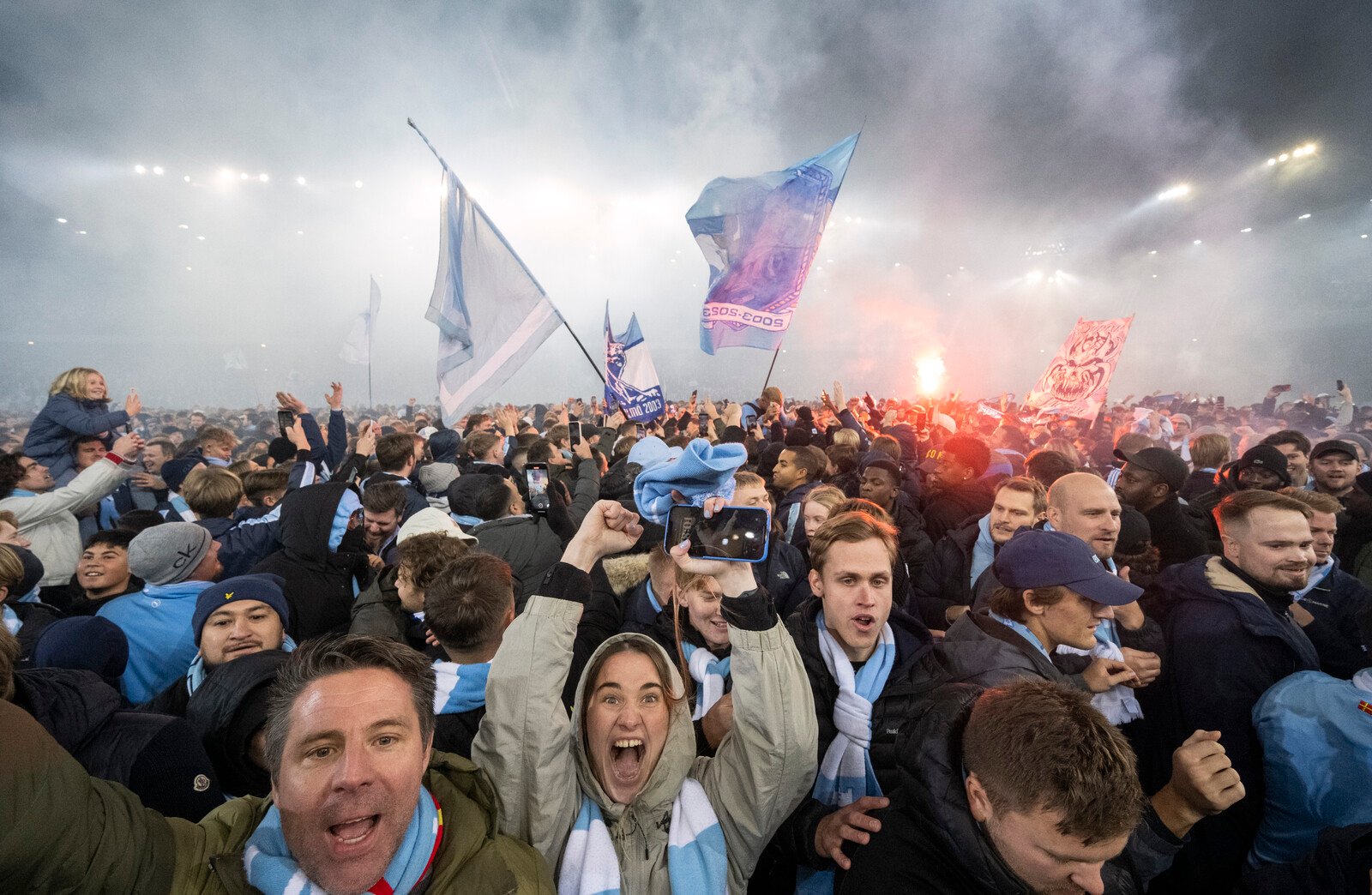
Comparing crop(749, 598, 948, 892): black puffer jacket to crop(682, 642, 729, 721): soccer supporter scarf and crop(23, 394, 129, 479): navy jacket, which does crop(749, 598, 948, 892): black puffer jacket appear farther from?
crop(23, 394, 129, 479): navy jacket

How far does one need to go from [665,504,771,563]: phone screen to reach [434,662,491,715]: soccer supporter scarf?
1.10m

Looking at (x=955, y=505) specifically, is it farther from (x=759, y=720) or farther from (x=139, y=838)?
(x=139, y=838)

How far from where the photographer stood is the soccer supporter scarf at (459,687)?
2.28m

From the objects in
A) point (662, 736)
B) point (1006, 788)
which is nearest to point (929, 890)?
point (1006, 788)

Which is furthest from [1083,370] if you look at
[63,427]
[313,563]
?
[63,427]

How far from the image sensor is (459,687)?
7.66 feet

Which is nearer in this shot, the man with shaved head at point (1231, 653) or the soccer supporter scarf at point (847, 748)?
the soccer supporter scarf at point (847, 748)

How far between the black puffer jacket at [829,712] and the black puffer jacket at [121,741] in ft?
7.26

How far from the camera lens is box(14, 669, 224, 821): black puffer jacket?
167 cm

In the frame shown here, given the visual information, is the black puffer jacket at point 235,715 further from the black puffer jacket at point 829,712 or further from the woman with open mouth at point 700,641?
the black puffer jacket at point 829,712

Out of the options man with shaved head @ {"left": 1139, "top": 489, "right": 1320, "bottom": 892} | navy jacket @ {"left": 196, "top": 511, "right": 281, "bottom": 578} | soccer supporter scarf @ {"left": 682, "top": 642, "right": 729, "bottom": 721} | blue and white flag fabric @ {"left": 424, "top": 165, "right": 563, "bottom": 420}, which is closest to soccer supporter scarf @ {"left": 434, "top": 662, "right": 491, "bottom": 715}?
soccer supporter scarf @ {"left": 682, "top": 642, "right": 729, "bottom": 721}

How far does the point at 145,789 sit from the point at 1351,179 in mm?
46009

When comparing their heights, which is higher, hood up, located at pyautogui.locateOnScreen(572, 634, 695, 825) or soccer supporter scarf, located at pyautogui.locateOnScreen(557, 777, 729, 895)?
hood up, located at pyautogui.locateOnScreen(572, 634, 695, 825)

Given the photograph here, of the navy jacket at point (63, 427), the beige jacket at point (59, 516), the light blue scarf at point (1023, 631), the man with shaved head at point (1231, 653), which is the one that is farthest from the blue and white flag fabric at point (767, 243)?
the navy jacket at point (63, 427)
